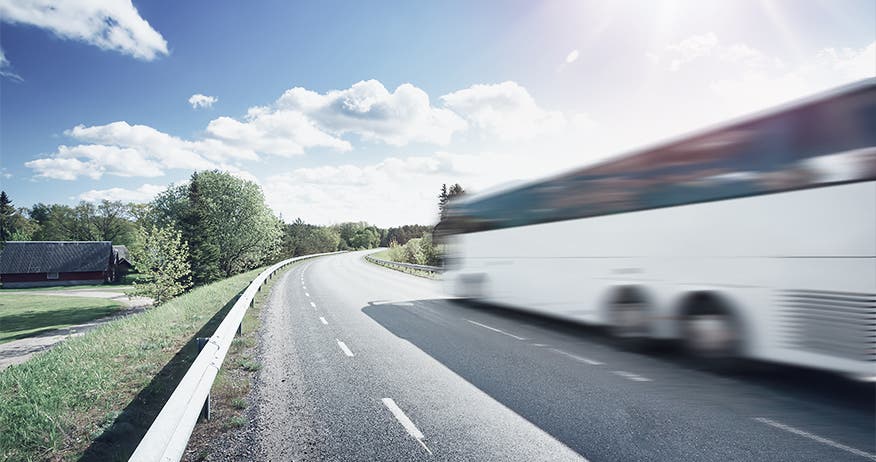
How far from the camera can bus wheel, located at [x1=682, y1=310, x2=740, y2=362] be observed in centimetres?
602

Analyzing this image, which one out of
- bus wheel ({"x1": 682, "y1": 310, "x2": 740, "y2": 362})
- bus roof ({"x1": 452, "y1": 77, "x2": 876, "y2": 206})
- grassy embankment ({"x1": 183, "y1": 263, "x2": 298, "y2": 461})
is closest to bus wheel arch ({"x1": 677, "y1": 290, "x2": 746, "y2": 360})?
bus wheel ({"x1": 682, "y1": 310, "x2": 740, "y2": 362})

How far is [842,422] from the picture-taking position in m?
4.53

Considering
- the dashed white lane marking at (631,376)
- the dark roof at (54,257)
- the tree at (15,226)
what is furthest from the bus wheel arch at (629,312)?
the tree at (15,226)

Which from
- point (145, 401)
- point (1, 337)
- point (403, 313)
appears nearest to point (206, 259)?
point (1, 337)

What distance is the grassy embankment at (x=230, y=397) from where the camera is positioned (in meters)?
4.16

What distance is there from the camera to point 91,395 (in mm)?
5375

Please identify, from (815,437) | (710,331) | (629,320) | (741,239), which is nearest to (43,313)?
(629,320)

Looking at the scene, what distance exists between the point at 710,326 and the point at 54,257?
8681cm

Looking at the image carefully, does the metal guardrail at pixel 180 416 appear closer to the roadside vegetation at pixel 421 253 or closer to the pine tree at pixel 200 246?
the roadside vegetation at pixel 421 253

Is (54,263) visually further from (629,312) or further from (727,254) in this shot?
(727,254)

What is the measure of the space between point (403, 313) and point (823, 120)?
972 centimetres

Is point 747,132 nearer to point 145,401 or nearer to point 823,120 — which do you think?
point 823,120

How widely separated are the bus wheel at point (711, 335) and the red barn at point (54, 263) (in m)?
82.3

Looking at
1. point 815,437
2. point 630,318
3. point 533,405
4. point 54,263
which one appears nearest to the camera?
point 815,437
